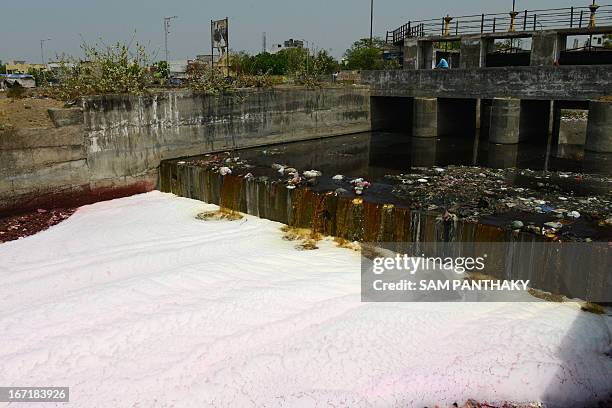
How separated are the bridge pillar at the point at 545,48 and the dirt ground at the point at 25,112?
17028 millimetres

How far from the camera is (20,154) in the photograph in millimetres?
10305

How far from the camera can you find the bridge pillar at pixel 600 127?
47.8 feet

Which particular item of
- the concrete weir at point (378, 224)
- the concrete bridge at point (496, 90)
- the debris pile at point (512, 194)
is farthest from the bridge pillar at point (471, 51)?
the concrete weir at point (378, 224)

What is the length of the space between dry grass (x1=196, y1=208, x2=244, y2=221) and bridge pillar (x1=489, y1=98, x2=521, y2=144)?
10628mm

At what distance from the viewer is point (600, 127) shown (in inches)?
587

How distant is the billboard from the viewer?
16828mm

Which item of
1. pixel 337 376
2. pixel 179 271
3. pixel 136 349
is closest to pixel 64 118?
pixel 179 271

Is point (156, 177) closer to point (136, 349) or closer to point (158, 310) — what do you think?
point (158, 310)

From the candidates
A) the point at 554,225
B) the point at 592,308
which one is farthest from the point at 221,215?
the point at 592,308

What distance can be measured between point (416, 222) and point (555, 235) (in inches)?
79.9

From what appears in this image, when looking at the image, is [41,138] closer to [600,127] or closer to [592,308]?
[592,308]

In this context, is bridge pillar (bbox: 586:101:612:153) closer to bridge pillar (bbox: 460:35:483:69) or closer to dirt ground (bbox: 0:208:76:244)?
bridge pillar (bbox: 460:35:483:69)

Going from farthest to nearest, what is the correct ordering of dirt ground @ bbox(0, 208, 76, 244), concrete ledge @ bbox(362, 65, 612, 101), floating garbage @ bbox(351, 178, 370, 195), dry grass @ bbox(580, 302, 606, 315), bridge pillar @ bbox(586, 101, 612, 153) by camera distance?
1. concrete ledge @ bbox(362, 65, 612, 101)
2. bridge pillar @ bbox(586, 101, 612, 153)
3. floating garbage @ bbox(351, 178, 370, 195)
4. dirt ground @ bbox(0, 208, 76, 244)
5. dry grass @ bbox(580, 302, 606, 315)

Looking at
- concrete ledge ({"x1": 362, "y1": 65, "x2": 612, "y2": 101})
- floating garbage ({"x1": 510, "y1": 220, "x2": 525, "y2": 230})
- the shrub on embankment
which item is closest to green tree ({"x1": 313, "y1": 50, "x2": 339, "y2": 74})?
concrete ledge ({"x1": 362, "y1": 65, "x2": 612, "y2": 101})
